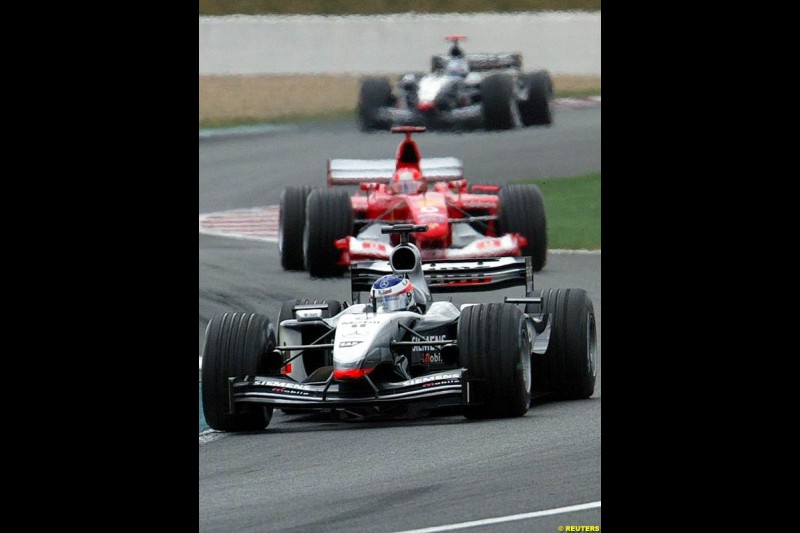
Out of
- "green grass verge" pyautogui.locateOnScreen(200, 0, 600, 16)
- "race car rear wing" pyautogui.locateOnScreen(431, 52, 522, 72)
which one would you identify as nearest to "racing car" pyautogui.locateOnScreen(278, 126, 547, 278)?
"race car rear wing" pyautogui.locateOnScreen(431, 52, 522, 72)

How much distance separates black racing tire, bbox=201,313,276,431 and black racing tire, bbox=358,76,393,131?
8.11 feet

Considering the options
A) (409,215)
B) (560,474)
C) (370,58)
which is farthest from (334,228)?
(560,474)

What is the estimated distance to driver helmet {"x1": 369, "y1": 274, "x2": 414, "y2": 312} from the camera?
11.0 m

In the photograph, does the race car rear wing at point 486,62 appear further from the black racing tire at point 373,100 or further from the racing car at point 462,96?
the black racing tire at point 373,100

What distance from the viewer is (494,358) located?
1035 cm

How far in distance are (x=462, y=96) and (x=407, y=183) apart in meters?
5.80

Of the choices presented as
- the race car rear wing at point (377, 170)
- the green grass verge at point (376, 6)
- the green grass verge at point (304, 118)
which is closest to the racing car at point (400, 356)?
the green grass verge at point (304, 118)

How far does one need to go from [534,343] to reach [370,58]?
93.4 inches

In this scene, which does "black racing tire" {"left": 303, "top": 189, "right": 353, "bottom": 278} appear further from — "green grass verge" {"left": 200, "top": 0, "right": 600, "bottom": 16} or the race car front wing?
the race car front wing

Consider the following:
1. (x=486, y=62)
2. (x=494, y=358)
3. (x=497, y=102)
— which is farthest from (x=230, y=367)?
(x=486, y=62)

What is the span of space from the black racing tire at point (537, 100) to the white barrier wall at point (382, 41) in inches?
6.3

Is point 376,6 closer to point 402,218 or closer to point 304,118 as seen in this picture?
point 304,118
